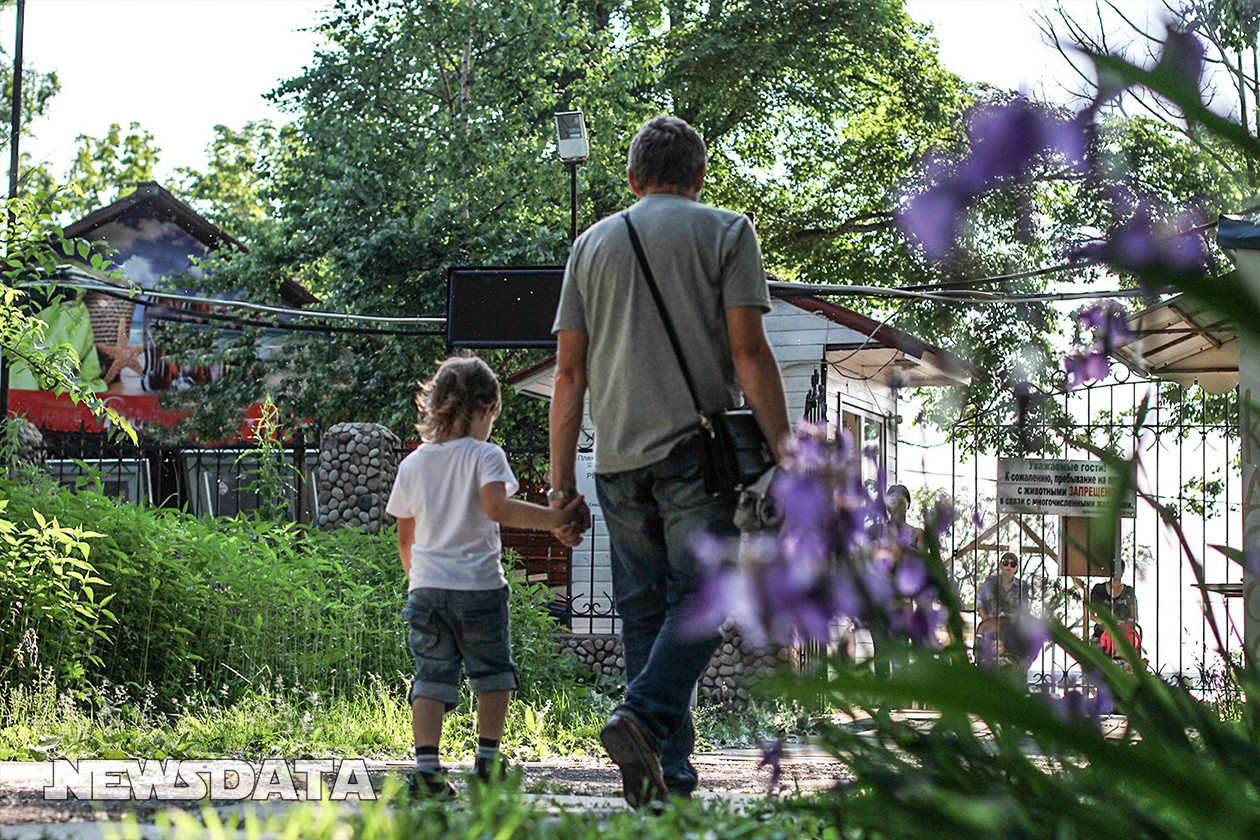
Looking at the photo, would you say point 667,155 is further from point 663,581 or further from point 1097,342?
point 1097,342

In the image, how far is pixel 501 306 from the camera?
9820 mm

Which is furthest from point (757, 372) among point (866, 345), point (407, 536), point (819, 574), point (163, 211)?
point (163, 211)

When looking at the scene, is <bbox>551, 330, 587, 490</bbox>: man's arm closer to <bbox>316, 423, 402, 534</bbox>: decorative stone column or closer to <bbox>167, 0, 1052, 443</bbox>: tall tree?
<bbox>316, 423, 402, 534</bbox>: decorative stone column

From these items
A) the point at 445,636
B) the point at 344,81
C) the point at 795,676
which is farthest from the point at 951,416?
the point at 344,81

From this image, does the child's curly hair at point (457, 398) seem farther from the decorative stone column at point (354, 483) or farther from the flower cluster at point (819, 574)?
the decorative stone column at point (354, 483)

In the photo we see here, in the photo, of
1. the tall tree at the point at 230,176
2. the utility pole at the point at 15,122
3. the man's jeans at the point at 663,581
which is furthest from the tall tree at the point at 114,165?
the man's jeans at the point at 663,581

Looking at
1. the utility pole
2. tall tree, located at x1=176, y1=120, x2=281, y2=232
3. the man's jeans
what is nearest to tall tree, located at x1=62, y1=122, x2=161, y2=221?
tall tree, located at x1=176, y1=120, x2=281, y2=232

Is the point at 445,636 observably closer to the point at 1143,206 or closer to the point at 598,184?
the point at 1143,206

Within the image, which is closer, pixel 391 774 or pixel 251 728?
pixel 391 774

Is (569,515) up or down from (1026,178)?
down

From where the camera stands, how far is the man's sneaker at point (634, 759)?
3275 millimetres

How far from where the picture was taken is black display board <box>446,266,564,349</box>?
9.73 m

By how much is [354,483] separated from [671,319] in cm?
688

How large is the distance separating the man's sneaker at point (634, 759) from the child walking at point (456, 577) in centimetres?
83
